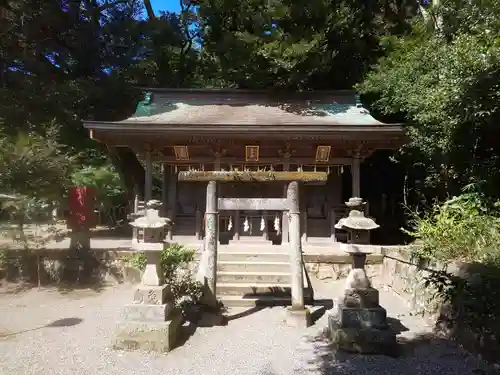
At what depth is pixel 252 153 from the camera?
12.2 m

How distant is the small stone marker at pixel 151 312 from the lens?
5965mm

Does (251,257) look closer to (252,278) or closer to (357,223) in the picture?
(252,278)

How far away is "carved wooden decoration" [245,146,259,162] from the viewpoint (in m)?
12.1

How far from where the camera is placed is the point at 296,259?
7.56 metres

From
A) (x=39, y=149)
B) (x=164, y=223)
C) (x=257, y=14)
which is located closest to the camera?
(x=164, y=223)

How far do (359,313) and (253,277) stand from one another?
355cm

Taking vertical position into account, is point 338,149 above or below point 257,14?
below

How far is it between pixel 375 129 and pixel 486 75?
4557mm

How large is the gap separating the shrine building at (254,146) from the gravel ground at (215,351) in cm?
426

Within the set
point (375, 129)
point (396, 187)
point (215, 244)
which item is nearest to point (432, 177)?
point (375, 129)

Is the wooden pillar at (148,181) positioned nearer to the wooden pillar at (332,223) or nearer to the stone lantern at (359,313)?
the wooden pillar at (332,223)

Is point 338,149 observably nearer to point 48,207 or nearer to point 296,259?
point 296,259

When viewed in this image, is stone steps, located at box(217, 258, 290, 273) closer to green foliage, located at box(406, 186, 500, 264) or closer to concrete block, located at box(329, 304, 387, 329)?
green foliage, located at box(406, 186, 500, 264)

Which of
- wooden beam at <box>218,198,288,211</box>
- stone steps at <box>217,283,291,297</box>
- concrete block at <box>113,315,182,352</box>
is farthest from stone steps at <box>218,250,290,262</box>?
concrete block at <box>113,315,182,352</box>
